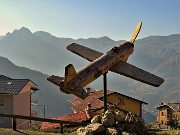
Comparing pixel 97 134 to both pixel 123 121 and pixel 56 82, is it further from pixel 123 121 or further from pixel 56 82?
pixel 56 82

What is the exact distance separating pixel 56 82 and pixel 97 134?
125 inches

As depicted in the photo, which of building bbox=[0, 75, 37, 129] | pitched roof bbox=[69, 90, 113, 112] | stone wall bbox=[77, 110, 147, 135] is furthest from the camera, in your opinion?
pitched roof bbox=[69, 90, 113, 112]

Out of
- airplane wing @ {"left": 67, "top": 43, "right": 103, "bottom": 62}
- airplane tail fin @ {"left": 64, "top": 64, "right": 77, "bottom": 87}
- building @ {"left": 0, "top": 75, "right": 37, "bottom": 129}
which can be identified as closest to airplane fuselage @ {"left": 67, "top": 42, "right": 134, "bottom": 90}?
airplane tail fin @ {"left": 64, "top": 64, "right": 77, "bottom": 87}

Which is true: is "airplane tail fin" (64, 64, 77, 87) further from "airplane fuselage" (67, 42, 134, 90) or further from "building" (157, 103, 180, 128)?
"building" (157, 103, 180, 128)

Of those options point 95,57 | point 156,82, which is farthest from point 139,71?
point 95,57

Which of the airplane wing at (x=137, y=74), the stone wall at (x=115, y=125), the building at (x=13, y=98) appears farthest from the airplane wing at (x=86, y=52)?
the building at (x=13, y=98)

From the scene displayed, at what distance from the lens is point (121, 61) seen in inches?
557

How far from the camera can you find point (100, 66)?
13102mm

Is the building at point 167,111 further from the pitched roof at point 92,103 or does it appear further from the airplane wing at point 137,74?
the airplane wing at point 137,74

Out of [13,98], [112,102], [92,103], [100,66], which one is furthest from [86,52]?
[112,102]

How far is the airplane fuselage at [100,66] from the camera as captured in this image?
12.1 meters

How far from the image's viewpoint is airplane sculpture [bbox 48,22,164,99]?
473 inches

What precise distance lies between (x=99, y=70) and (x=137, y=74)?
5.58 feet

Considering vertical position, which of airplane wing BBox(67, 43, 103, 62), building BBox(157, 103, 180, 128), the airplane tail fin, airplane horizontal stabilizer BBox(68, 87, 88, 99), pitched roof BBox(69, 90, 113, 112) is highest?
airplane wing BBox(67, 43, 103, 62)
